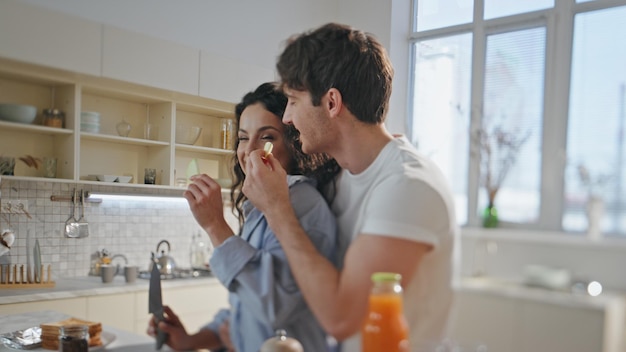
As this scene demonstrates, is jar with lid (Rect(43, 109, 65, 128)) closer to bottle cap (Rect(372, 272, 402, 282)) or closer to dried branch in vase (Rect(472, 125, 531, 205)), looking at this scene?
bottle cap (Rect(372, 272, 402, 282))

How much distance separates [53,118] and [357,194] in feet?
1.36

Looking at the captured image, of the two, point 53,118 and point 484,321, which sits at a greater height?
point 53,118

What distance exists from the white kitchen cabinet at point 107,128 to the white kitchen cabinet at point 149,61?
2 cm

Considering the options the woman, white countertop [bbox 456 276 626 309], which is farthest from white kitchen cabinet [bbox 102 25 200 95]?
white countertop [bbox 456 276 626 309]

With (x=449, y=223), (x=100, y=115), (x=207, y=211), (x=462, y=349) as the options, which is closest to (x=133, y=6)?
(x=100, y=115)

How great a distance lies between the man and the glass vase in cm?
9

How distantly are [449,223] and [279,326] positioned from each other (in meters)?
0.28

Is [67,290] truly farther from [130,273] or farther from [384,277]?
[384,277]

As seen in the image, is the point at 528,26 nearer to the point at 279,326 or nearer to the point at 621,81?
the point at 621,81

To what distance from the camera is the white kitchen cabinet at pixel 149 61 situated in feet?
2.49

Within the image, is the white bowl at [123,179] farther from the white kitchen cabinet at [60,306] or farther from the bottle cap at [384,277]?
the bottle cap at [384,277]

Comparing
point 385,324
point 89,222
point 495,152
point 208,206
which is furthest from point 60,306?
point 495,152

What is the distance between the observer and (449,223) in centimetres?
72

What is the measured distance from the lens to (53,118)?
686 millimetres
